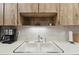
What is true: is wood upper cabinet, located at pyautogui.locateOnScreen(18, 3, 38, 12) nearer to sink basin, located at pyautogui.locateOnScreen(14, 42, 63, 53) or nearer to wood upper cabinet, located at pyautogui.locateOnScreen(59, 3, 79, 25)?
wood upper cabinet, located at pyautogui.locateOnScreen(59, 3, 79, 25)

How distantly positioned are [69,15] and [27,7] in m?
0.78

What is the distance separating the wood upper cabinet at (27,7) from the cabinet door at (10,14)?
0.30 feet

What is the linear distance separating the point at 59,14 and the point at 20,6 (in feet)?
2.38

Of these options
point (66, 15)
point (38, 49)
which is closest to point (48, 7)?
point (66, 15)

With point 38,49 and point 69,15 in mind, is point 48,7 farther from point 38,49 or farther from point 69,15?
point 38,49

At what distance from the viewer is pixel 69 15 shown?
8.01 feet

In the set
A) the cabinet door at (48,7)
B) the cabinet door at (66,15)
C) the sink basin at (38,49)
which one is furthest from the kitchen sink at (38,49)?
the cabinet door at (48,7)

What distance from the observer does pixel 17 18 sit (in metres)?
2.46

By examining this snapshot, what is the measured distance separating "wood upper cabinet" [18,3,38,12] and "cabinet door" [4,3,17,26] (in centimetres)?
9
